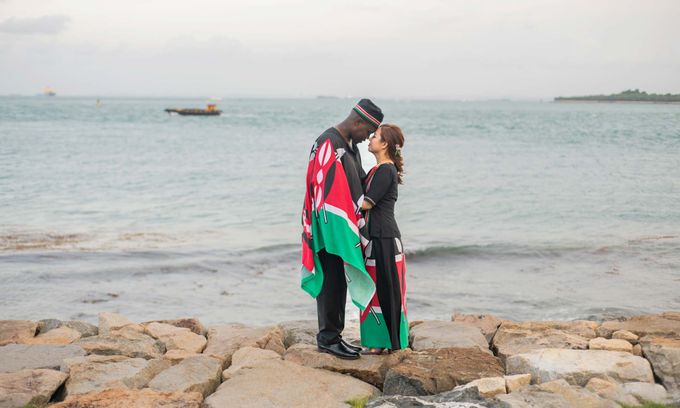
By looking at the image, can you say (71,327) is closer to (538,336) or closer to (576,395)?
(538,336)

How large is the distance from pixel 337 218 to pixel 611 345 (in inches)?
102

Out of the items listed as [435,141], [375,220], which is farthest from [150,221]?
[435,141]

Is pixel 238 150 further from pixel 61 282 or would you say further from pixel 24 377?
pixel 24 377

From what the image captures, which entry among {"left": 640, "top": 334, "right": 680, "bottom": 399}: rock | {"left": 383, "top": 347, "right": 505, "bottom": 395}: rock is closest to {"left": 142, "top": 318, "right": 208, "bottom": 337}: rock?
{"left": 383, "top": 347, "right": 505, "bottom": 395}: rock

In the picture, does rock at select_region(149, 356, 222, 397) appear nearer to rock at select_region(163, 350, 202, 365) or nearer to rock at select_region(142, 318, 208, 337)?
rock at select_region(163, 350, 202, 365)

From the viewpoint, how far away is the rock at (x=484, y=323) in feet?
22.0

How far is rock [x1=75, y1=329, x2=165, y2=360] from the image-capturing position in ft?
19.3

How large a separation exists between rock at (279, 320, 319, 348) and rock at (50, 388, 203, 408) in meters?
1.81

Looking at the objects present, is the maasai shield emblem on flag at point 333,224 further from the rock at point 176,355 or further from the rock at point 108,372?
the rock at point 108,372

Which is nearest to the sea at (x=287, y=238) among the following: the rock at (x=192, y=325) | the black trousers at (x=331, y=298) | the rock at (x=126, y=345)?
the black trousers at (x=331, y=298)

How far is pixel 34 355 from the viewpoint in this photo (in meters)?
5.76

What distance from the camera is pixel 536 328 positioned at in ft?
21.6

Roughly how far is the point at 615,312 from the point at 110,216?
12.2 metres

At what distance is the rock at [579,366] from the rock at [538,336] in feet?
1.43
